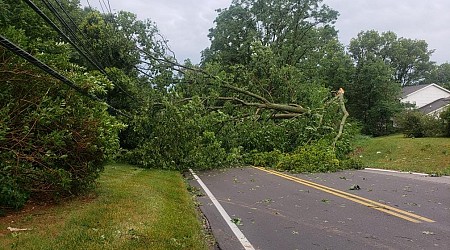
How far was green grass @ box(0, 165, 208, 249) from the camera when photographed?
5.33 meters

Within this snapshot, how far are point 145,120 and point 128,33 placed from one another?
20.5 ft

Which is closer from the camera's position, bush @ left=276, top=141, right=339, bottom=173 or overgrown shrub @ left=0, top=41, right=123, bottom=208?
overgrown shrub @ left=0, top=41, right=123, bottom=208

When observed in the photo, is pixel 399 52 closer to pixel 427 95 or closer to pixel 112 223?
pixel 427 95

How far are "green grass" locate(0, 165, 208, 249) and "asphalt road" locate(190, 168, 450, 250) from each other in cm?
52

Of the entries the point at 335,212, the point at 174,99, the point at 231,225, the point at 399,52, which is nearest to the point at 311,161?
the point at 174,99

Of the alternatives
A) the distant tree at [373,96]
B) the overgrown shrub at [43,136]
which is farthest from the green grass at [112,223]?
the distant tree at [373,96]

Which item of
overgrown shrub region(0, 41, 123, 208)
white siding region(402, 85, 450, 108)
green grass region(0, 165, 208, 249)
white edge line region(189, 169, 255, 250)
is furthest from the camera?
white siding region(402, 85, 450, 108)

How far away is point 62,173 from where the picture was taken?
25.6ft

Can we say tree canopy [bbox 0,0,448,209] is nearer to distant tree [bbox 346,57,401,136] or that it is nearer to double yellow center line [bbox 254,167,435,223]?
distant tree [bbox 346,57,401,136]

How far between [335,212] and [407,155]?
12932 millimetres

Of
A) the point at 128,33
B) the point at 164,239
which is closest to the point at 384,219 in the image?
the point at 164,239

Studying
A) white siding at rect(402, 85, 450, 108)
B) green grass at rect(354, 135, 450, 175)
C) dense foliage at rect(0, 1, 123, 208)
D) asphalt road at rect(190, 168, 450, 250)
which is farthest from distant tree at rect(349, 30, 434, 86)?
dense foliage at rect(0, 1, 123, 208)

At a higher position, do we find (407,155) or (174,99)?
(174,99)

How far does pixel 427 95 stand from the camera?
56.0 meters
